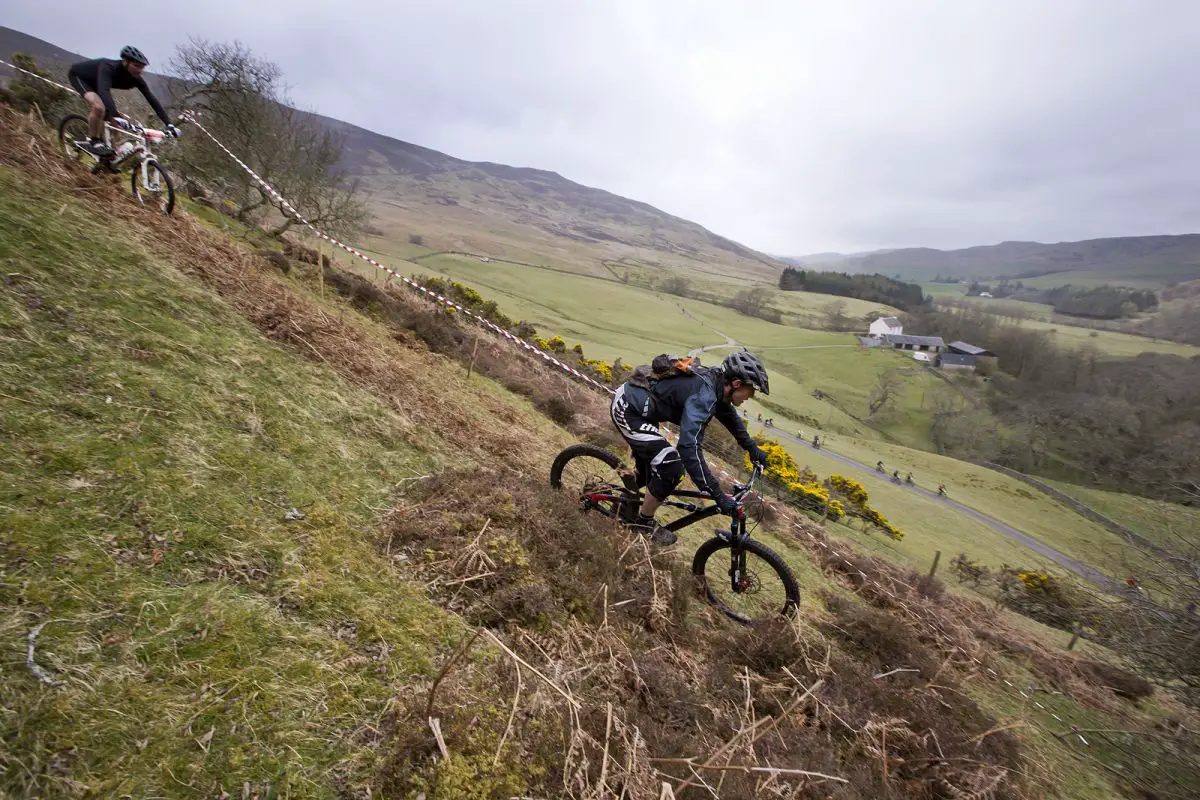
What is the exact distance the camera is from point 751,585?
19.5 feet

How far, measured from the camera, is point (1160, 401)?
6975 centimetres

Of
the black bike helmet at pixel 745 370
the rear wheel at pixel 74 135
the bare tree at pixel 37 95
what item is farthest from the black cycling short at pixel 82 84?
the black bike helmet at pixel 745 370

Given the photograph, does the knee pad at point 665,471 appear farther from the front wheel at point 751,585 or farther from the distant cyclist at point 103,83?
the distant cyclist at point 103,83

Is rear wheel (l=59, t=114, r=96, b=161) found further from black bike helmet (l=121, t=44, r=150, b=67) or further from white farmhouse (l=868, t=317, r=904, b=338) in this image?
white farmhouse (l=868, t=317, r=904, b=338)

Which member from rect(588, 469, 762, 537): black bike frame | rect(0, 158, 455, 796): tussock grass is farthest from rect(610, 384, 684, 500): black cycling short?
rect(0, 158, 455, 796): tussock grass

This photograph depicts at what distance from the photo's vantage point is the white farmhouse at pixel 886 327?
11794cm

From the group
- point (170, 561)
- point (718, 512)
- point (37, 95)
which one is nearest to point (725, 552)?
point (718, 512)

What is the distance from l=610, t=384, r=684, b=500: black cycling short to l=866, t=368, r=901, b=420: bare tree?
75.1m

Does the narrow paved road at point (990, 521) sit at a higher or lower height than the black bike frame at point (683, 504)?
lower

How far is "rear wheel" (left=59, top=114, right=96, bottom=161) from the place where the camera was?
8.18 meters

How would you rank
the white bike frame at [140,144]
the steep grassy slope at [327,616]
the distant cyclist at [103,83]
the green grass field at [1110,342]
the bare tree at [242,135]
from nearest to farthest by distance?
the steep grassy slope at [327,616] → the distant cyclist at [103,83] → the white bike frame at [140,144] → the bare tree at [242,135] → the green grass field at [1110,342]

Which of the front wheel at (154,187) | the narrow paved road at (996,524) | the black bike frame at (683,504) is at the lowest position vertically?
the narrow paved road at (996,524)

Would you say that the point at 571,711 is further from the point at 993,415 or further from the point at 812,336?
the point at 812,336

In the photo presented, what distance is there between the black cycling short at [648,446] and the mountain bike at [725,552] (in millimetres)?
261
